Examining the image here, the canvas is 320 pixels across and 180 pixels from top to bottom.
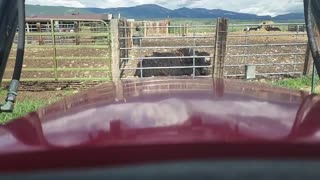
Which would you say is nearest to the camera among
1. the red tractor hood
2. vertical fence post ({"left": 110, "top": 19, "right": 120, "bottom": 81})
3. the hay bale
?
the red tractor hood

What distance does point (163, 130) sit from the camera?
1.26m

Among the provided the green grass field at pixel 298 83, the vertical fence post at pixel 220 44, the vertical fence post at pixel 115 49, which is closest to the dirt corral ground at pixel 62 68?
the vertical fence post at pixel 115 49

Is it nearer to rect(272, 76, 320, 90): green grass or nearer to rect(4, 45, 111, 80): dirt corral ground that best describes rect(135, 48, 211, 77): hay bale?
rect(4, 45, 111, 80): dirt corral ground

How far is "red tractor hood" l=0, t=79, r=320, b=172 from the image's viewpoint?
3.84 ft

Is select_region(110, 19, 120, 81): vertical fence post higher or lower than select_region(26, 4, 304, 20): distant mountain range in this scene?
lower

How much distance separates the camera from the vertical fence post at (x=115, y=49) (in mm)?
10383

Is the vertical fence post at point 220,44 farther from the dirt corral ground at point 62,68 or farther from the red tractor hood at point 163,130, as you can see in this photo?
the red tractor hood at point 163,130

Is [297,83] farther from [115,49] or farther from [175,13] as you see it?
[175,13]

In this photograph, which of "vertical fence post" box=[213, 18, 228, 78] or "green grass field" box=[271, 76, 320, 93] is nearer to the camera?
"green grass field" box=[271, 76, 320, 93]

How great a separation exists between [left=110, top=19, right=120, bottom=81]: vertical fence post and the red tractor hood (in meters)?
A: 8.73

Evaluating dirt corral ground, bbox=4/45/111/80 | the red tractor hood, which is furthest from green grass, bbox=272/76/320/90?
the red tractor hood

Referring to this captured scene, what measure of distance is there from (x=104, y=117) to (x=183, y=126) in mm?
333

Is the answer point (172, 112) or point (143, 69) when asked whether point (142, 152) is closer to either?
point (172, 112)

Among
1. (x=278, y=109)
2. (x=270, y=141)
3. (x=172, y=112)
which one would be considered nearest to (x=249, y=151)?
(x=270, y=141)
